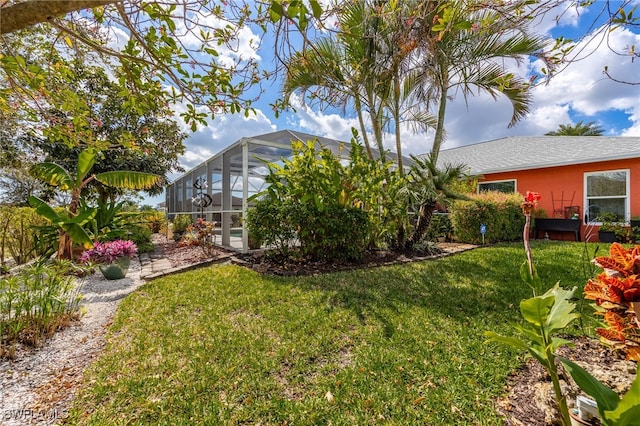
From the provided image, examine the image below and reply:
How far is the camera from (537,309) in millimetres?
1503

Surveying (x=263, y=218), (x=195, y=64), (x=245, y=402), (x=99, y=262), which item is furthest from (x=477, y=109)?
(x=99, y=262)

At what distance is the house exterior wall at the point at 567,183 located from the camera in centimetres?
898

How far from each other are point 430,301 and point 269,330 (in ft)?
7.93

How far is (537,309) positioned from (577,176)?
40.1ft

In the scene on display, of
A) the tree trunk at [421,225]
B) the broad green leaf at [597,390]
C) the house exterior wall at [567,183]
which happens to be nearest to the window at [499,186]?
the house exterior wall at [567,183]

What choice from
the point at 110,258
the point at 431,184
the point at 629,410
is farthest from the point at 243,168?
the point at 629,410

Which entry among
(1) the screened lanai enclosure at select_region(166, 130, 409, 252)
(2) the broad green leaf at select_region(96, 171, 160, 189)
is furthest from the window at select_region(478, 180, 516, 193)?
(2) the broad green leaf at select_region(96, 171, 160, 189)

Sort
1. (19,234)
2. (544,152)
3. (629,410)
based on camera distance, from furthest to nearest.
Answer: (544,152) → (19,234) → (629,410)

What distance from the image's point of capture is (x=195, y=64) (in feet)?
8.90

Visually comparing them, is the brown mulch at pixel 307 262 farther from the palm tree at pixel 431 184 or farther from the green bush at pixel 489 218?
the green bush at pixel 489 218

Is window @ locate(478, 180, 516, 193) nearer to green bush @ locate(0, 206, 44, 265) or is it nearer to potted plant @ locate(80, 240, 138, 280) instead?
potted plant @ locate(80, 240, 138, 280)

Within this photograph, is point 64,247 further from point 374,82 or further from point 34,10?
point 374,82

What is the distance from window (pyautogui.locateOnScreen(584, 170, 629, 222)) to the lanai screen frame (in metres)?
7.29

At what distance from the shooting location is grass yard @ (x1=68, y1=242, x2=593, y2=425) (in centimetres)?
206
